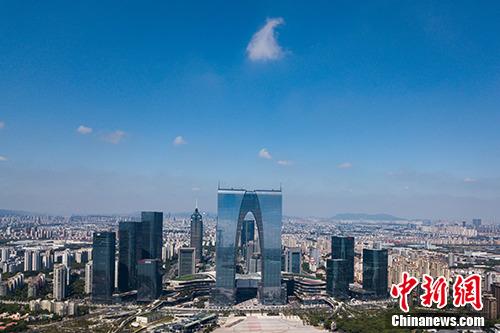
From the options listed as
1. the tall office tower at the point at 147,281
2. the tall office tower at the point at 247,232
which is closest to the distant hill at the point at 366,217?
the tall office tower at the point at 247,232

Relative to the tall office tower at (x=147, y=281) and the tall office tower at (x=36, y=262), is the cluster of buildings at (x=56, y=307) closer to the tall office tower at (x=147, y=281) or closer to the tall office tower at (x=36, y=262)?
the tall office tower at (x=147, y=281)

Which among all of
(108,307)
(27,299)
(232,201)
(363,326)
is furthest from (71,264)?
(363,326)

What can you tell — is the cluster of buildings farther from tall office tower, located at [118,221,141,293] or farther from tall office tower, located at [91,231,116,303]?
tall office tower, located at [118,221,141,293]

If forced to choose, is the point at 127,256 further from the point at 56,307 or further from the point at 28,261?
the point at 28,261

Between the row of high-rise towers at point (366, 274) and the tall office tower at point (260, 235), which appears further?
the row of high-rise towers at point (366, 274)

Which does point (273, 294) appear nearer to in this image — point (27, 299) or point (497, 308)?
point (497, 308)

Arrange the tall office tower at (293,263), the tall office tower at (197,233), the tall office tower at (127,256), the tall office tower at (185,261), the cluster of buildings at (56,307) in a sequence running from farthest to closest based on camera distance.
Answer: the tall office tower at (197,233) < the tall office tower at (293,263) < the tall office tower at (185,261) < the tall office tower at (127,256) < the cluster of buildings at (56,307)

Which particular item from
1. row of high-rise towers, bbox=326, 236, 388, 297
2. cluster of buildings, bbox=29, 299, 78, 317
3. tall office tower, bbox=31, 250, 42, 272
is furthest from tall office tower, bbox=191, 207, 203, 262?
cluster of buildings, bbox=29, 299, 78, 317

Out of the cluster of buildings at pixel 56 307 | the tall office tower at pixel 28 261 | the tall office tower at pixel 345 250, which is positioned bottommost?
the cluster of buildings at pixel 56 307
